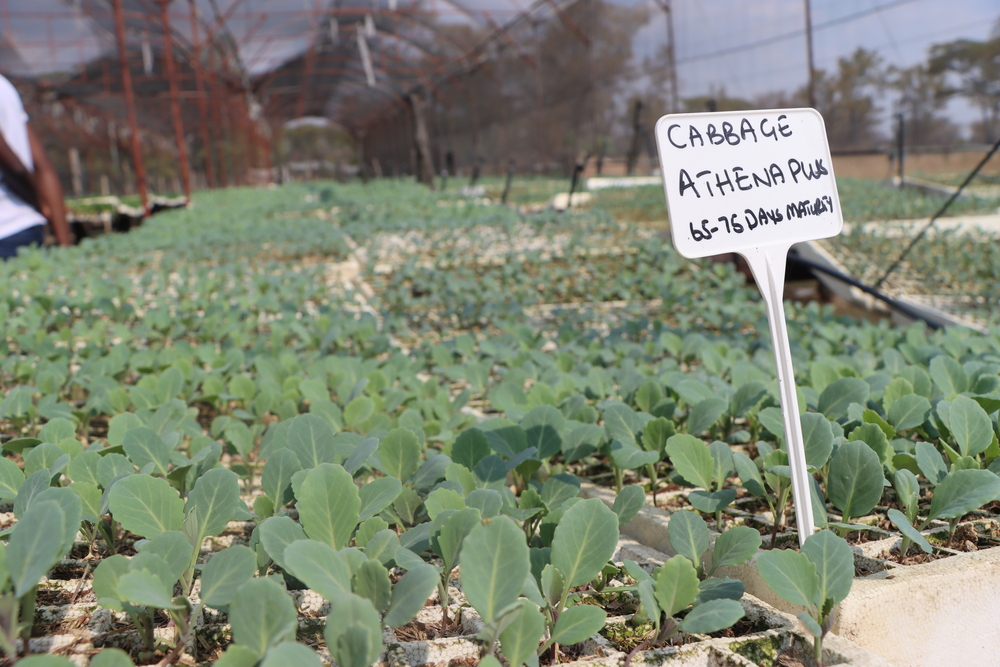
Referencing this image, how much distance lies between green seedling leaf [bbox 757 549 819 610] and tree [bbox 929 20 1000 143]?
7.65m

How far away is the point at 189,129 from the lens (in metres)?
29.7

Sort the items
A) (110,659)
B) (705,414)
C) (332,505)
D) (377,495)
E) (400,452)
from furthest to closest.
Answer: (705,414), (400,452), (377,495), (332,505), (110,659)

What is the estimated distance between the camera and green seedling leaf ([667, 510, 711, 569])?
112 centimetres

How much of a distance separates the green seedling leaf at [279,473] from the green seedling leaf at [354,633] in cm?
48

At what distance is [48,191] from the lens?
19.7 feet

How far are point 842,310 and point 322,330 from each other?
415 cm

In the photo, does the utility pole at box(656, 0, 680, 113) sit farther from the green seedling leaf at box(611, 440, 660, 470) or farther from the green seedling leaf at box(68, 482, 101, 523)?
the green seedling leaf at box(68, 482, 101, 523)

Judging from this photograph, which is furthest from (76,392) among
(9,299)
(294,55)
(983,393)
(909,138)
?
(294,55)

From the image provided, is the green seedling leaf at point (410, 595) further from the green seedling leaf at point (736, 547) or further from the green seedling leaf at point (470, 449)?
the green seedling leaf at point (470, 449)

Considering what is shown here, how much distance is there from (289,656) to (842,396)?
1.39 meters

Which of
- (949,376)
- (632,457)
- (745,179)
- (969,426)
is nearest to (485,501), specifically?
(632,457)

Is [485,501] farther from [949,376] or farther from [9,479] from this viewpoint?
[949,376]

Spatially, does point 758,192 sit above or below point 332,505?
above

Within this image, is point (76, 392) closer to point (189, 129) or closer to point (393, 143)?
point (189, 129)
